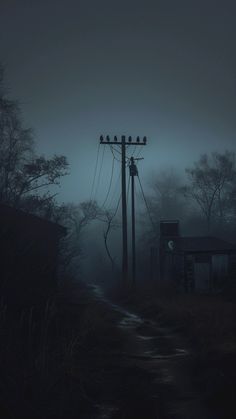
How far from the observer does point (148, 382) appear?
9.69 meters

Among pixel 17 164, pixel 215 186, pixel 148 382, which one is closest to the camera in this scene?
pixel 148 382

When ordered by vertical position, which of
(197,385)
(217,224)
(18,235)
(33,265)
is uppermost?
(217,224)

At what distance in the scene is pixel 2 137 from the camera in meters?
26.9

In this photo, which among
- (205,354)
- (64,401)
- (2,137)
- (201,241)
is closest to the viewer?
(64,401)

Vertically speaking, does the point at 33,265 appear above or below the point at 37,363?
above

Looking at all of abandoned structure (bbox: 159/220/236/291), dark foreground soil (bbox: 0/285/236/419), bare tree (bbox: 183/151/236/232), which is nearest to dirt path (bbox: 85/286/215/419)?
dark foreground soil (bbox: 0/285/236/419)

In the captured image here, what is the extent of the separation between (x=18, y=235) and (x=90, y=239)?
262 ft

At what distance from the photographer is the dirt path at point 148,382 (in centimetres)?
780

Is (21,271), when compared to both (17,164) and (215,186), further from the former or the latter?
(215,186)

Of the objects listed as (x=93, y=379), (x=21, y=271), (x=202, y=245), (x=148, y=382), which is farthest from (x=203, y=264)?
(x=21, y=271)

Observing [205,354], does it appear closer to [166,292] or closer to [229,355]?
[229,355]

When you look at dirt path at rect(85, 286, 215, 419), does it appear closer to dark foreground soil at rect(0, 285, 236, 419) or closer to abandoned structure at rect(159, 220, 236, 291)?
dark foreground soil at rect(0, 285, 236, 419)

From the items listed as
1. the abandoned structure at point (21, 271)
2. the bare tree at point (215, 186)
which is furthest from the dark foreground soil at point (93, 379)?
the bare tree at point (215, 186)

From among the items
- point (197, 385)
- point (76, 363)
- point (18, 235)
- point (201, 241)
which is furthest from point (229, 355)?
point (201, 241)
